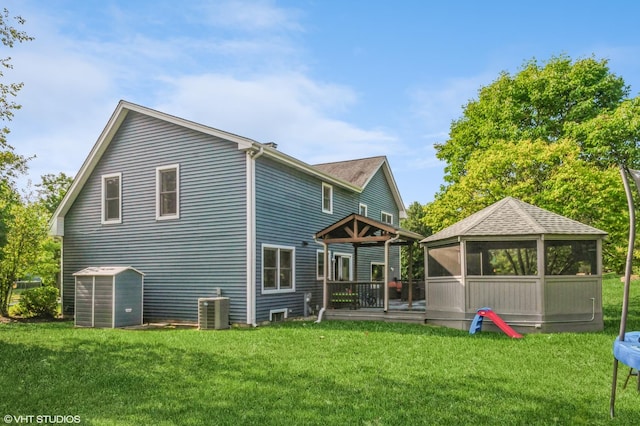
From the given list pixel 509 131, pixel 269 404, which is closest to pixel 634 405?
pixel 269 404

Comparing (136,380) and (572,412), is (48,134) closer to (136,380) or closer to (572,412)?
(136,380)

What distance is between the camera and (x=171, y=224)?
1480cm

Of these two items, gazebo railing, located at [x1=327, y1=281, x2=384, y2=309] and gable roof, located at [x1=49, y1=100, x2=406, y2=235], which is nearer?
gable roof, located at [x1=49, y1=100, x2=406, y2=235]

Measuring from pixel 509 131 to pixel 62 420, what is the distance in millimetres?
24009

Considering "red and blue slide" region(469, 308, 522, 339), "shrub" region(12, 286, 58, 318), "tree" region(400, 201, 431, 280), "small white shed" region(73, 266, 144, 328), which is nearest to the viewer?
"red and blue slide" region(469, 308, 522, 339)

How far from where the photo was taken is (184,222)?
1461cm

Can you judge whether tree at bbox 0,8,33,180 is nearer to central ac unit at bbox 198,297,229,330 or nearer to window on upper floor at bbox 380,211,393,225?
central ac unit at bbox 198,297,229,330

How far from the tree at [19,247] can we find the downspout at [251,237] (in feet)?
30.5

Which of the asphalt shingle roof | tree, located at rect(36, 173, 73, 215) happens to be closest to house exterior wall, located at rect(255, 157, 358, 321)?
the asphalt shingle roof

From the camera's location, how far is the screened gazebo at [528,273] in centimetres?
1198

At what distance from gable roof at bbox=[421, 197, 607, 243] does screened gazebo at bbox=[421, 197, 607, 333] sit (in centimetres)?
2

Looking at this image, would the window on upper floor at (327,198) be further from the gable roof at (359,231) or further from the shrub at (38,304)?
the shrub at (38,304)

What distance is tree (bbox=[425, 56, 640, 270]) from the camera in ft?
59.2

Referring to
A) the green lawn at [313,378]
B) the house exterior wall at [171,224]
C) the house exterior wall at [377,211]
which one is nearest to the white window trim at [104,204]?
the house exterior wall at [171,224]
